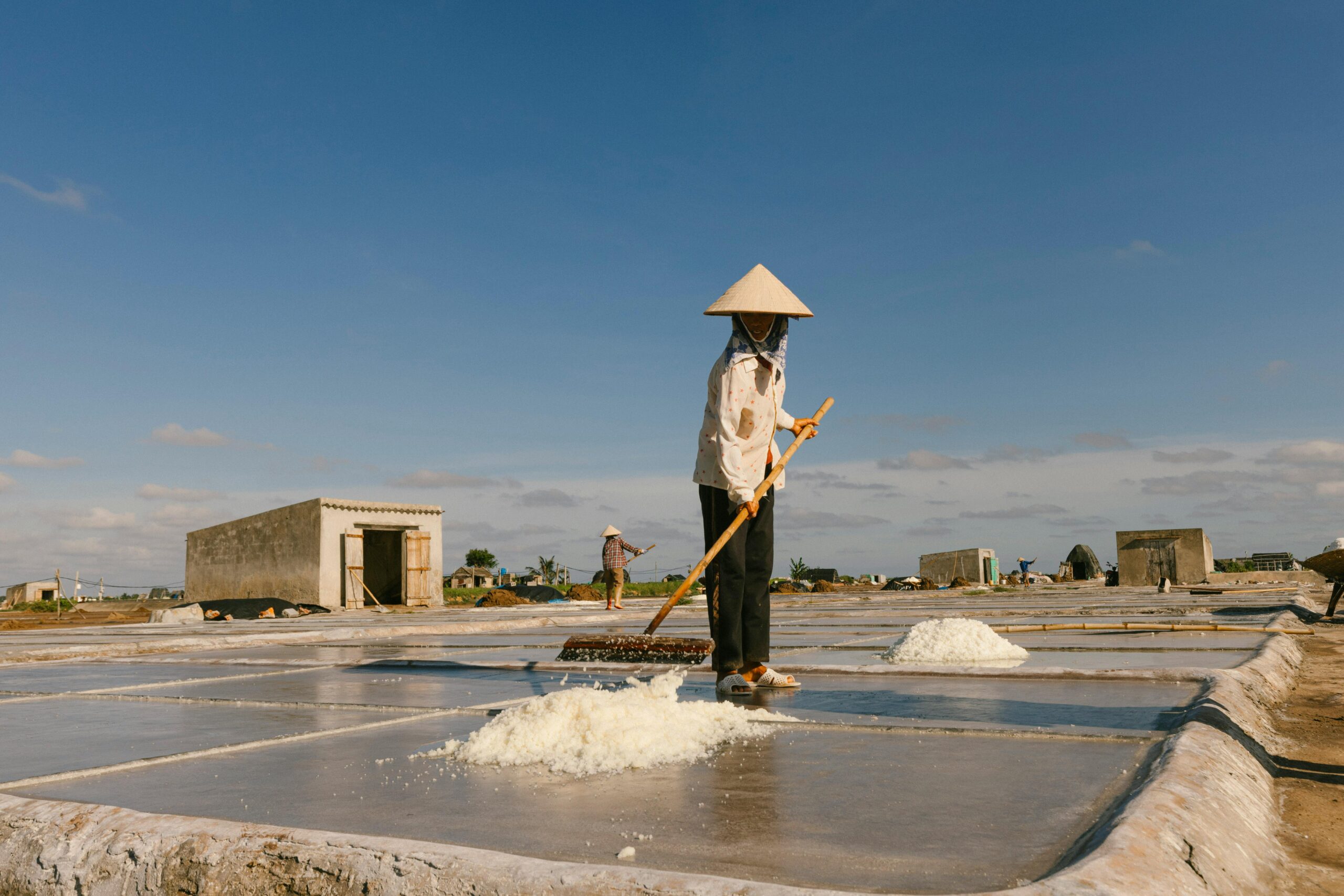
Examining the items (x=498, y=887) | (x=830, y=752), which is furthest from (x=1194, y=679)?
(x=498, y=887)

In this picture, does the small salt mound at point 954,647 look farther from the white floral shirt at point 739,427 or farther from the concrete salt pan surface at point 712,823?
the concrete salt pan surface at point 712,823

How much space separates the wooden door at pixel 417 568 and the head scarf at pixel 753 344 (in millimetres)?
22342

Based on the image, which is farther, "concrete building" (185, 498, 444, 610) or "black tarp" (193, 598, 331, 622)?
"concrete building" (185, 498, 444, 610)

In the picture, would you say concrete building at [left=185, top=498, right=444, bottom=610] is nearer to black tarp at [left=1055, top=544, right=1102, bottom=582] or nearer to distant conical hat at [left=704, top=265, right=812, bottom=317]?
distant conical hat at [left=704, top=265, right=812, bottom=317]

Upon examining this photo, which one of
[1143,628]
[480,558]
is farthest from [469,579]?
[1143,628]

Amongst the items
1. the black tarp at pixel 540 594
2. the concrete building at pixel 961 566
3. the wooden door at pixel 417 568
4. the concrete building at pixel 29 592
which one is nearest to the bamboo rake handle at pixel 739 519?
the wooden door at pixel 417 568

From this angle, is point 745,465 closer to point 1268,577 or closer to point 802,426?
point 802,426

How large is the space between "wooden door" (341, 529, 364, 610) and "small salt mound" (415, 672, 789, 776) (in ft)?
73.5

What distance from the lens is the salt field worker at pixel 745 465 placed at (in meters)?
3.82

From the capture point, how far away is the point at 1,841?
1808 mm

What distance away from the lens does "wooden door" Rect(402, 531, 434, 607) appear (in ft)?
81.5

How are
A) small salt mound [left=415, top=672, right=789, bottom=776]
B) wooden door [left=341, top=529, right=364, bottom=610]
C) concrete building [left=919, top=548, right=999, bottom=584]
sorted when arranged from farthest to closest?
concrete building [left=919, top=548, right=999, bottom=584], wooden door [left=341, top=529, right=364, bottom=610], small salt mound [left=415, top=672, right=789, bottom=776]

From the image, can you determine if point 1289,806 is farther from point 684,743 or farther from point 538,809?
point 538,809

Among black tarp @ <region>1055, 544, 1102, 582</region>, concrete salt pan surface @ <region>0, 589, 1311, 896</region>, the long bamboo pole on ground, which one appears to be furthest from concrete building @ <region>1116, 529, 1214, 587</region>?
concrete salt pan surface @ <region>0, 589, 1311, 896</region>
